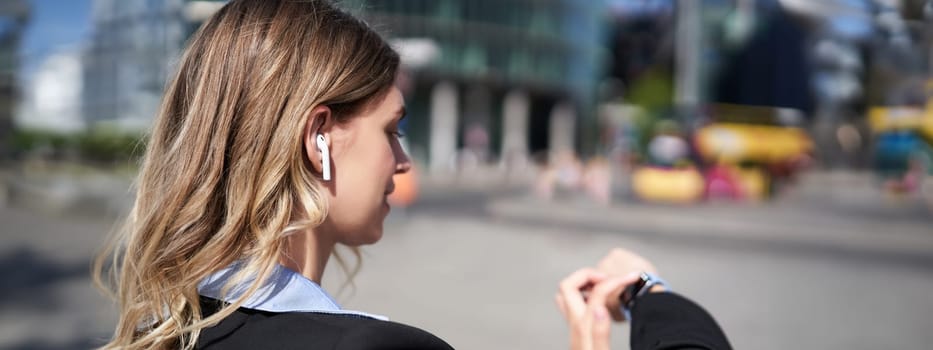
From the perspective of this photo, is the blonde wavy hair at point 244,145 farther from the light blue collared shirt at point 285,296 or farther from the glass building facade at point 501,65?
the glass building facade at point 501,65

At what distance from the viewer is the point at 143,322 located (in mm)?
1271

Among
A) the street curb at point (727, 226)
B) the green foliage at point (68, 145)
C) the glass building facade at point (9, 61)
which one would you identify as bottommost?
the street curb at point (727, 226)

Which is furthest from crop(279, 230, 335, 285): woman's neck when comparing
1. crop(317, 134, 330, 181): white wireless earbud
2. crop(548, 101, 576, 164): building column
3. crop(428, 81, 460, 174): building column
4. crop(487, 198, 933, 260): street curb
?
crop(548, 101, 576, 164): building column

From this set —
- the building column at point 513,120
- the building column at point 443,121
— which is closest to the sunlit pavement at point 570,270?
the building column at point 443,121

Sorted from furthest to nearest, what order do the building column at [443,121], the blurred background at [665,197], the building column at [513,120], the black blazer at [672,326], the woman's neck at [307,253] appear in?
1. the building column at [513,120]
2. the building column at [443,121]
3. the blurred background at [665,197]
4. the woman's neck at [307,253]
5. the black blazer at [672,326]

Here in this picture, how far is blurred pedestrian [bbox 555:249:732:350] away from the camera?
1026mm

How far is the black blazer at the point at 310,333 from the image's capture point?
90 cm

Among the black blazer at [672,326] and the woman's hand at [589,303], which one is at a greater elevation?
the black blazer at [672,326]

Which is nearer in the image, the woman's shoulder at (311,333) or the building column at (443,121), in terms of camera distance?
the woman's shoulder at (311,333)

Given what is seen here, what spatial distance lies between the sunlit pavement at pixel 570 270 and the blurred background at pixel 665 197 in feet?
0.13

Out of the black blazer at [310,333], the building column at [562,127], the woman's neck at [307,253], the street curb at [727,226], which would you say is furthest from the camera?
the building column at [562,127]

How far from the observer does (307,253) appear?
1158 mm

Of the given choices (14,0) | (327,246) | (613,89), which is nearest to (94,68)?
(14,0)

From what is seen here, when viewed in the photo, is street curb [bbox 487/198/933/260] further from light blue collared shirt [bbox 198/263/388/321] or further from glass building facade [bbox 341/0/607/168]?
glass building facade [bbox 341/0/607/168]
